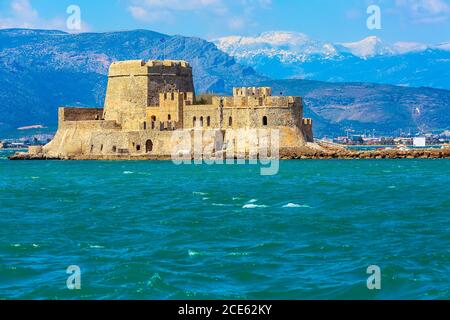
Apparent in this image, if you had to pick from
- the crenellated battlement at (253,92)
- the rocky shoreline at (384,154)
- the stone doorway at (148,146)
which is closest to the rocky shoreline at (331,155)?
the rocky shoreline at (384,154)

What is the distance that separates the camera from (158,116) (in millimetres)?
82812

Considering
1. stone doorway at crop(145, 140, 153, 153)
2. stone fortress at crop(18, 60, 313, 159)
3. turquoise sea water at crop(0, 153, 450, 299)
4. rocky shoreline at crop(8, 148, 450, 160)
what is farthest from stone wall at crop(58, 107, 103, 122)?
turquoise sea water at crop(0, 153, 450, 299)

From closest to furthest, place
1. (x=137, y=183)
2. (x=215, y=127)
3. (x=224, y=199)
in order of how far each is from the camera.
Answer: (x=224, y=199) → (x=137, y=183) → (x=215, y=127)

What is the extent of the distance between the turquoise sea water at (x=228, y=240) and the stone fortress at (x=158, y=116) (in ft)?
79.2

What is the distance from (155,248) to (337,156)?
59494mm

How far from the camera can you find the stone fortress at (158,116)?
78.9m

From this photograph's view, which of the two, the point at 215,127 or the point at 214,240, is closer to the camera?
the point at 214,240

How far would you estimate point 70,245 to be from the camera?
29297 mm

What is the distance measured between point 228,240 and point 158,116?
175 feet

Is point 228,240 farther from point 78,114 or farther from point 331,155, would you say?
point 78,114

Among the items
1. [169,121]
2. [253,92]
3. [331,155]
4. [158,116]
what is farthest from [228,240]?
[331,155]

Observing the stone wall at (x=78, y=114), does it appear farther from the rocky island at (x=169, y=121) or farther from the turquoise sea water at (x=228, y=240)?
the turquoise sea water at (x=228, y=240)
